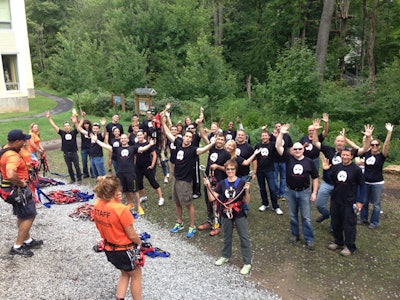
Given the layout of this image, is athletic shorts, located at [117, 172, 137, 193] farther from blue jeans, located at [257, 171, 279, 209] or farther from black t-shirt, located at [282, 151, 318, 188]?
black t-shirt, located at [282, 151, 318, 188]

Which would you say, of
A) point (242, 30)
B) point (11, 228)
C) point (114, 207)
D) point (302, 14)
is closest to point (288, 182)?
point (114, 207)

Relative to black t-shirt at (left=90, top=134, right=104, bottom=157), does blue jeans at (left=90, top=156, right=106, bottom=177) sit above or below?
below

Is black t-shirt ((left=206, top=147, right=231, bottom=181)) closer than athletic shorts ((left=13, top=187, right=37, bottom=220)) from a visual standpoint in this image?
No

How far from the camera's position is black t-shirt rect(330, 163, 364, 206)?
238 inches

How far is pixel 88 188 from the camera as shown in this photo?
33.3 feet

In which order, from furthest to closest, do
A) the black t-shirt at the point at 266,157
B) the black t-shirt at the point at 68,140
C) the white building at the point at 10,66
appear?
the white building at the point at 10,66, the black t-shirt at the point at 68,140, the black t-shirt at the point at 266,157

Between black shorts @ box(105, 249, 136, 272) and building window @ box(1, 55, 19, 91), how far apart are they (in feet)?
78.2

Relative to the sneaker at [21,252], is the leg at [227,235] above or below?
above

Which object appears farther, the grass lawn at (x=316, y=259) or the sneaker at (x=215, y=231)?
the sneaker at (x=215, y=231)

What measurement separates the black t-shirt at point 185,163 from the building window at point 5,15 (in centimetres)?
2243

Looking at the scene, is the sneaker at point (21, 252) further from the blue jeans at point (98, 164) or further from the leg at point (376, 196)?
the leg at point (376, 196)

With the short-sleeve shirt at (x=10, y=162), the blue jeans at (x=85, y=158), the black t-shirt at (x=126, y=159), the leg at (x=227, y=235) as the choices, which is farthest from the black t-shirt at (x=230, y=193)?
the blue jeans at (x=85, y=158)

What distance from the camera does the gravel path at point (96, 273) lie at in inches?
205

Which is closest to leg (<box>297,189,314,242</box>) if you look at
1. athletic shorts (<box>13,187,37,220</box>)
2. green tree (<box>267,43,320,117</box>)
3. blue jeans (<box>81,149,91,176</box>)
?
athletic shorts (<box>13,187,37,220</box>)
